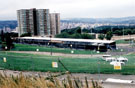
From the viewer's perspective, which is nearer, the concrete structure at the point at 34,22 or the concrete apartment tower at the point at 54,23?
the concrete structure at the point at 34,22

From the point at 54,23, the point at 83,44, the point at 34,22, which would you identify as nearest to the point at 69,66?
the point at 83,44

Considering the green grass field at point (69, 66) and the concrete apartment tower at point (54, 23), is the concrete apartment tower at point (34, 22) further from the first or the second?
the green grass field at point (69, 66)

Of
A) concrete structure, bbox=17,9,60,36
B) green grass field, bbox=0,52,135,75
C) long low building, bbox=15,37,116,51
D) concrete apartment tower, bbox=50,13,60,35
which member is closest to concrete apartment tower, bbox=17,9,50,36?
concrete structure, bbox=17,9,60,36

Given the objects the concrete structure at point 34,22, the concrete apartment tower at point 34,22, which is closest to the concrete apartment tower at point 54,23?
the concrete structure at point 34,22

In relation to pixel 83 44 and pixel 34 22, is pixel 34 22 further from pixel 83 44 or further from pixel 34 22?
A: pixel 83 44

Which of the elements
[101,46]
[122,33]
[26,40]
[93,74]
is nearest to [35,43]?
[26,40]

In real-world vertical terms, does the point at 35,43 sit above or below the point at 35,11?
below

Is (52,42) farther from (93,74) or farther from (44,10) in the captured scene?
(44,10)

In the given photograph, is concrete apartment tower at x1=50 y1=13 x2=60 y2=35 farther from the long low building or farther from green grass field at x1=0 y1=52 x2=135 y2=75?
green grass field at x1=0 y1=52 x2=135 y2=75
